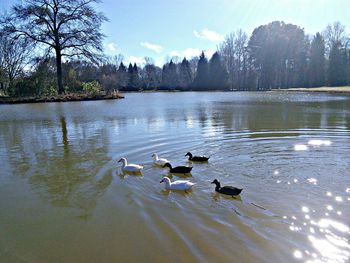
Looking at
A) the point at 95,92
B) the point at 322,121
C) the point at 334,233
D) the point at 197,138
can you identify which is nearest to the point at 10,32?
the point at 95,92

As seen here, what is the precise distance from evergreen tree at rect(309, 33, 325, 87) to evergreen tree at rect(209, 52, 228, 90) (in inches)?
753

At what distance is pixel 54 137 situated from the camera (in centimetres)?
1191

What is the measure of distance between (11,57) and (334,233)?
49.8 meters

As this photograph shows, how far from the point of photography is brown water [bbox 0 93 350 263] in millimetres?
4070

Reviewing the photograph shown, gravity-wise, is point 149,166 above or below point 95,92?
below

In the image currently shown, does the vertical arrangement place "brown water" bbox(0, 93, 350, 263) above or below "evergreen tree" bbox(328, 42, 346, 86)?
below

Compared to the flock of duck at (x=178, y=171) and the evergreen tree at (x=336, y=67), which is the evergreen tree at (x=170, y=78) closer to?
the evergreen tree at (x=336, y=67)

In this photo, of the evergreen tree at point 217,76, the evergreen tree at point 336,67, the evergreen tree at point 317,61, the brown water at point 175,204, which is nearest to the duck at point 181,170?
the brown water at point 175,204

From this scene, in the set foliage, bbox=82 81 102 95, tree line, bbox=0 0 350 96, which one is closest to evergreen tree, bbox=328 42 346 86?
tree line, bbox=0 0 350 96

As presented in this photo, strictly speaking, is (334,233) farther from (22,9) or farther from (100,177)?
(22,9)

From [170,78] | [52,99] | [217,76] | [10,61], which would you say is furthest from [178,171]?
[170,78]

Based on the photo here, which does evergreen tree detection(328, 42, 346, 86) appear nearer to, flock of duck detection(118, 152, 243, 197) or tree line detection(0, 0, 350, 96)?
tree line detection(0, 0, 350, 96)

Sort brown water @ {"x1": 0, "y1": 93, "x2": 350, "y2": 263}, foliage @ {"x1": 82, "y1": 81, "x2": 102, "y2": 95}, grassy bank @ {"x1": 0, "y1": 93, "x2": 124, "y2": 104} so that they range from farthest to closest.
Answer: foliage @ {"x1": 82, "y1": 81, "x2": 102, "y2": 95}
grassy bank @ {"x1": 0, "y1": 93, "x2": 124, "y2": 104}
brown water @ {"x1": 0, "y1": 93, "x2": 350, "y2": 263}

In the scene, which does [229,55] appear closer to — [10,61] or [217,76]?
[217,76]
